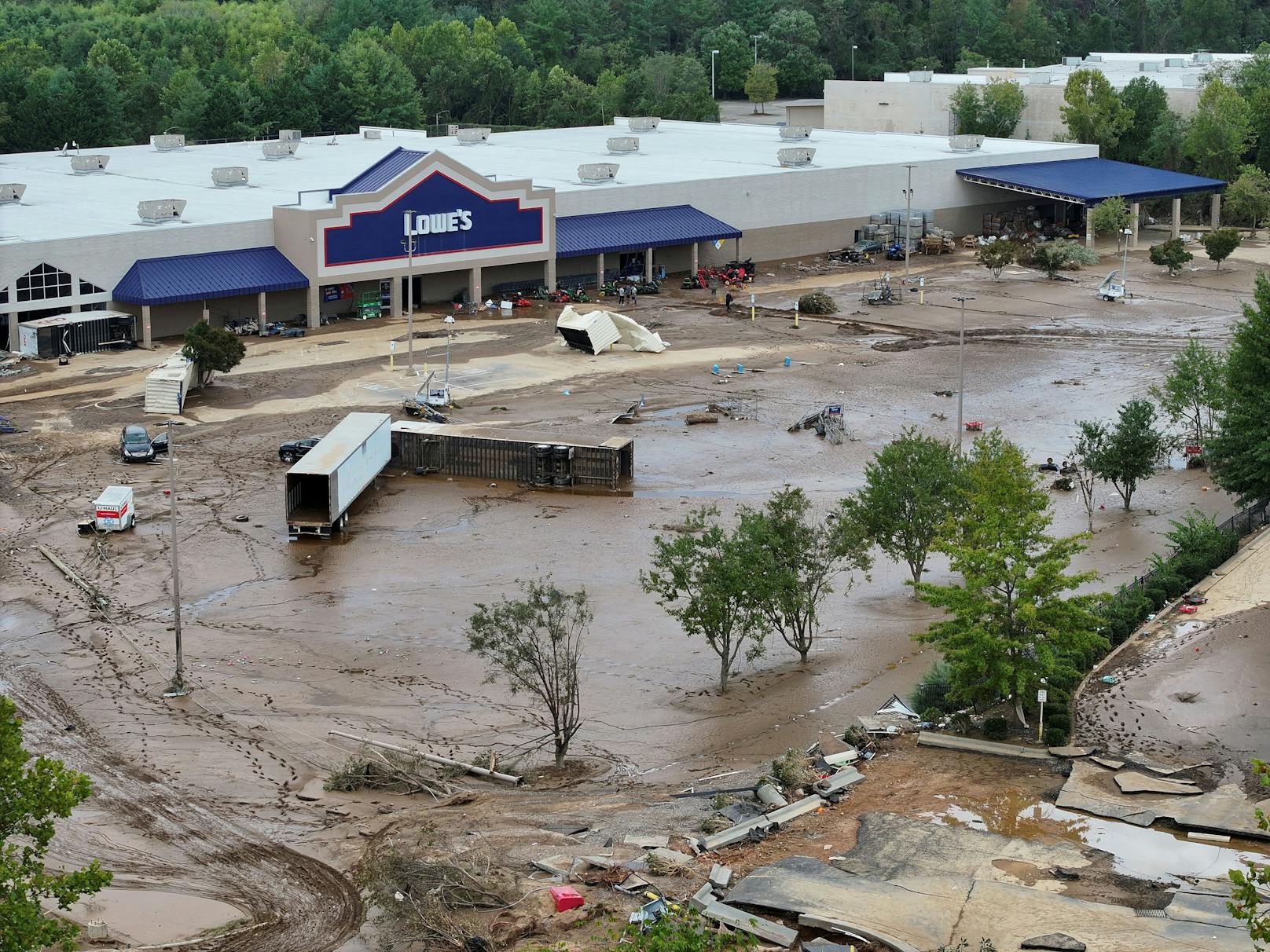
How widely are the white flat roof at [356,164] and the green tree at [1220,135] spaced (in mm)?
9942

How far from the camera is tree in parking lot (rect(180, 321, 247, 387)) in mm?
65062

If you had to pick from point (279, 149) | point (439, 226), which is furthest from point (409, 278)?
point (279, 149)

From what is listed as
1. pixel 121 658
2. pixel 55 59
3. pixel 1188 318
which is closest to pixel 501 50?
pixel 55 59

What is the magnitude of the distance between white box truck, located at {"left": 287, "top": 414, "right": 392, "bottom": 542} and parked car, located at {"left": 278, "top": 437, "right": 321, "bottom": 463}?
2251mm

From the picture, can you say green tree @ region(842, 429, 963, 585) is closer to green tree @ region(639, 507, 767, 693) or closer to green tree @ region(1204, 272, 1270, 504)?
green tree @ region(639, 507, 767, 693)

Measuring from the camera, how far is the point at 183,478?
5572cm

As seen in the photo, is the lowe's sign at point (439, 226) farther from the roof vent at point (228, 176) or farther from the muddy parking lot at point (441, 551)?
the roof vent at point (228, 176)

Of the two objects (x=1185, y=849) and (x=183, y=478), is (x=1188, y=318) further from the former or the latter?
(x=1185, y=849)

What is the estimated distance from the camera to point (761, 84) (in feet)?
552

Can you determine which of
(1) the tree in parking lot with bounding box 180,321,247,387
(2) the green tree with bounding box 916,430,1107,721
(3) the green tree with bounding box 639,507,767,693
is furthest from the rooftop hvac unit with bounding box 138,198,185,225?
(2) the green tree with bounding box 916,430,1107,721

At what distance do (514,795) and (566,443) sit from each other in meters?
23.8

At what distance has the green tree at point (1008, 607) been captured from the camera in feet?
113

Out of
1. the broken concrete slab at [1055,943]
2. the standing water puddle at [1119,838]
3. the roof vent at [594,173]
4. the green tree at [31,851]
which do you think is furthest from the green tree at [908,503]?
the roof vent at [594,173]

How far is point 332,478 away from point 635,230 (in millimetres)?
45214
